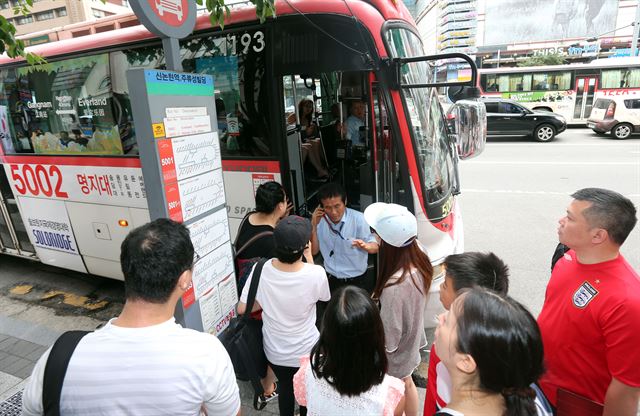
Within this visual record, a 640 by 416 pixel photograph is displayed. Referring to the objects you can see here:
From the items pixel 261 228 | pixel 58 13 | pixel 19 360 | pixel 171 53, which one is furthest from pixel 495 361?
pixel 58 13

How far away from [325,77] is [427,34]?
264 ft

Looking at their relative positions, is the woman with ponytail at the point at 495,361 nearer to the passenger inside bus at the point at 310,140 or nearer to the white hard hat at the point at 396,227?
the white hard hat at the point at 396,227

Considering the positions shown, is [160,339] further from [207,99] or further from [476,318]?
[207,99]

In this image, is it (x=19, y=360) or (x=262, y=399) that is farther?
(x=19, y=360)

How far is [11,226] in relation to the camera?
5.18 meters

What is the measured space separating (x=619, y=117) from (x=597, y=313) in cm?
1636

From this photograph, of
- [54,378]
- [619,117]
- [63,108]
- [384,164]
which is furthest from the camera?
[619,117]

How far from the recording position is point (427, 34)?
76.5 meters

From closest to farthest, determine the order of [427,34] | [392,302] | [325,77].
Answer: [392,302], [325,77], [427,34]

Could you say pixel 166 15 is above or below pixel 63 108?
above

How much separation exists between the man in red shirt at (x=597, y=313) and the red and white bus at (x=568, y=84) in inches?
704

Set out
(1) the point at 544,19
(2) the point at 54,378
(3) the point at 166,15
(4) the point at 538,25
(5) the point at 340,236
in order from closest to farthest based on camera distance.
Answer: (2) the point at 54,378 < (3) the point at 166,15 < (5) the point at 340,236 < (1) the point at 544,19 < (4) the point at 538,25

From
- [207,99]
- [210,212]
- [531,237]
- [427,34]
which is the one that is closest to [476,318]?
[210,212]

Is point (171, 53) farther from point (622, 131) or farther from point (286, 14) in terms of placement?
point (622, 131)
